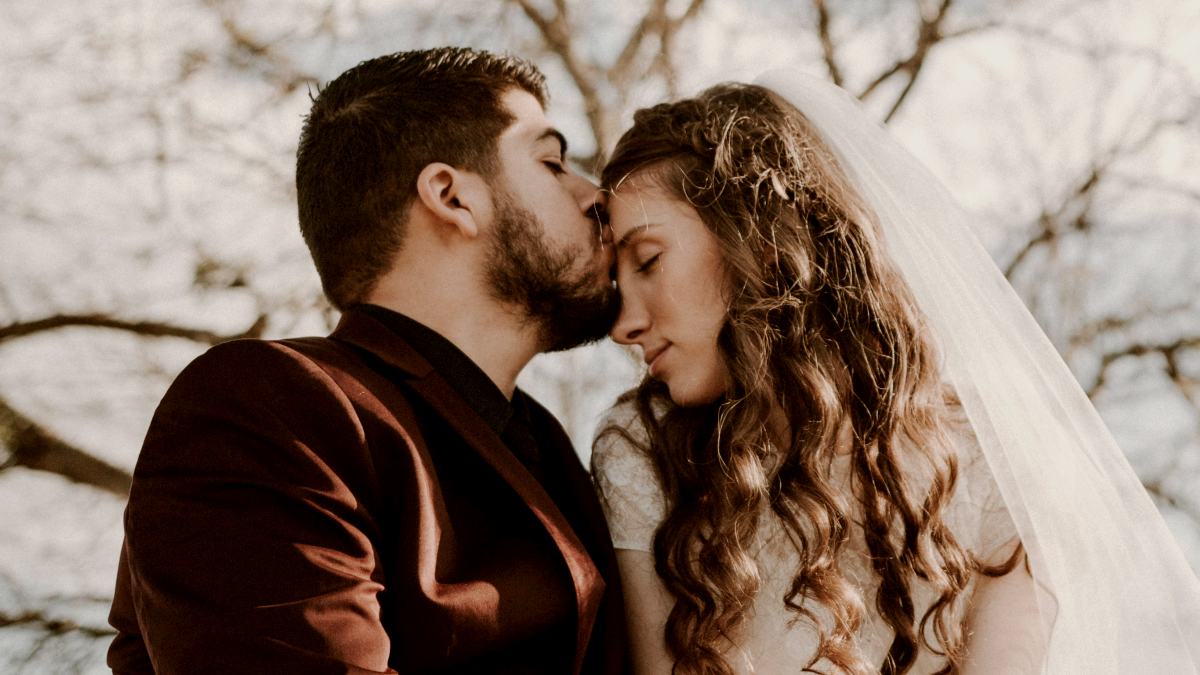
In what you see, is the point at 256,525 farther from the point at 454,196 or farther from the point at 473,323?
the point at 454,196

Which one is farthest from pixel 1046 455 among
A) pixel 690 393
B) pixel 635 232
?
pixel 635 232

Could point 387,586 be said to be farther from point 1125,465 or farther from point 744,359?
point 1125,465

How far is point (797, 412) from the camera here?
7.93 ft

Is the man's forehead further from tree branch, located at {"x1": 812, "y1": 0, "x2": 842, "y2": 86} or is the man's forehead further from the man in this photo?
tree branch, located at {"x1": 812, "y1": 0, "x2": 842, "y2": 86}

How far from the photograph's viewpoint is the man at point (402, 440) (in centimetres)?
171

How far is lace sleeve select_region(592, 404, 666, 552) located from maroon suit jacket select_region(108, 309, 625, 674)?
0.10 m

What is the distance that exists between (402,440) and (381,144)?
974mm

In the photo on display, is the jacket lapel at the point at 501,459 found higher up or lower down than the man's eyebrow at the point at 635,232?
lower down

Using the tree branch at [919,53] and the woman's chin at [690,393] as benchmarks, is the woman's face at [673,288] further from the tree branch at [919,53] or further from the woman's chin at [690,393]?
the tree branch at [919,53]

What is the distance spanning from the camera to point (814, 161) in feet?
8.52

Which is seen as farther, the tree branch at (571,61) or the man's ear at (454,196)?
the tree branch at (571,61)

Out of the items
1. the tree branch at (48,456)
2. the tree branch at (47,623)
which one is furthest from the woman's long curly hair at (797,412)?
the tree branch at (47,623)

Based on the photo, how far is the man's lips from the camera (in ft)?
8.40

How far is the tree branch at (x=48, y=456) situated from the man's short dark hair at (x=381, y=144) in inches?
73.5
